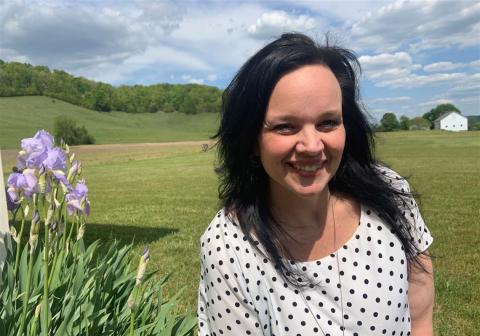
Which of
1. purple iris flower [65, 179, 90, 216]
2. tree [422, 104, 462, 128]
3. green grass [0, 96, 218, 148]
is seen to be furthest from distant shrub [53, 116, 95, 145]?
tree [422, 104, 462, 128]

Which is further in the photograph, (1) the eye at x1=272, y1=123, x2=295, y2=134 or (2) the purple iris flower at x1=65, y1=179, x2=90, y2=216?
(2) the purple iris flower at x1=65, y1=179, x2=90, y2=216

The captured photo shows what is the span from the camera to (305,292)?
150cm

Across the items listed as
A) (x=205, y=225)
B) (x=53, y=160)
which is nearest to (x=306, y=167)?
(x=53, y=160)

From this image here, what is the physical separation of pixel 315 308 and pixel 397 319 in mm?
280

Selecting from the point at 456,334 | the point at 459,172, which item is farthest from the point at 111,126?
the point at 456,334

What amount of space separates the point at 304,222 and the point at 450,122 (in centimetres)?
10985

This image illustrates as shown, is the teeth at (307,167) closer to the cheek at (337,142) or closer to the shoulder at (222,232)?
the cheek at (337,142)

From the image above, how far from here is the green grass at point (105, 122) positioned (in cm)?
6456

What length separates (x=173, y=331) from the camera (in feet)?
6.98

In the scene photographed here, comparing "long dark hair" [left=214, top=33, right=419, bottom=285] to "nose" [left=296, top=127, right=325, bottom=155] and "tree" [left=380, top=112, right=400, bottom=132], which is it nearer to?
"nose" [left=296, top=127, right=325, bottom=155]

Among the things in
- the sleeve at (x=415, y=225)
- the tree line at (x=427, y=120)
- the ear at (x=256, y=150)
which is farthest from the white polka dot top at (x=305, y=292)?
the tree line at (x=427, y=120)

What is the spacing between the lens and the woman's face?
1.36 meters

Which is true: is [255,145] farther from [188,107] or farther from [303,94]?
[188,107]

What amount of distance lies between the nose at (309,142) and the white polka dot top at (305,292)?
36 cm
